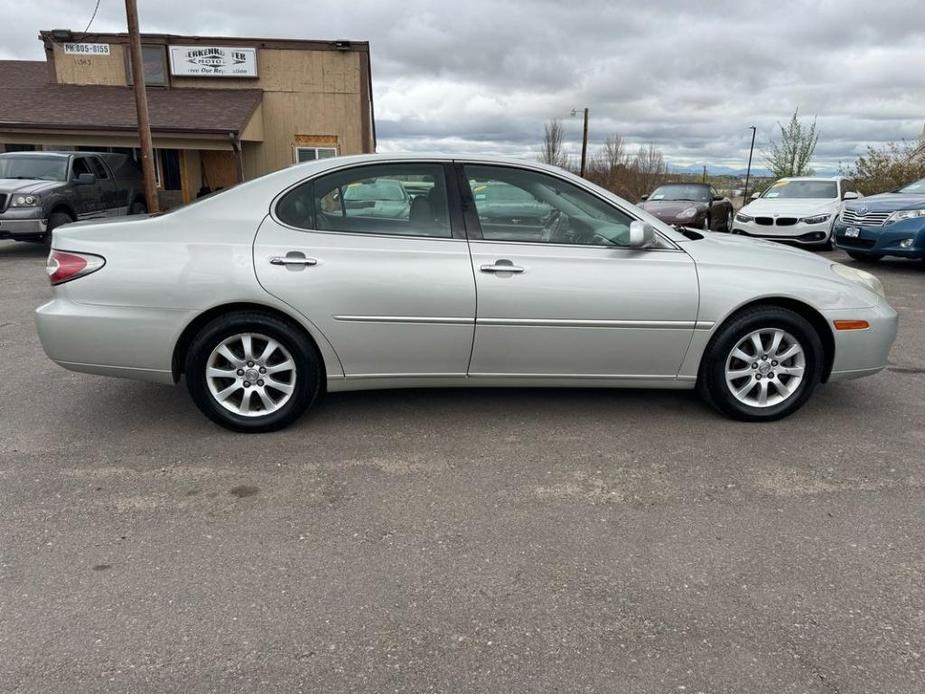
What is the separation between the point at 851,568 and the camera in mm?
2664

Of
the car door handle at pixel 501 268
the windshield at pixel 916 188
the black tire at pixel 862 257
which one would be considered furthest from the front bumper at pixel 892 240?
the car door handle at pixel 501 268

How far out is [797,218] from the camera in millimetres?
12391

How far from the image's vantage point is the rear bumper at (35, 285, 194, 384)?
3666 mm

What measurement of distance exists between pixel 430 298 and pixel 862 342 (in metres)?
2.59

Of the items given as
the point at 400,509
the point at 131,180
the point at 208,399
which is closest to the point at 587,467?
the point at 400,509

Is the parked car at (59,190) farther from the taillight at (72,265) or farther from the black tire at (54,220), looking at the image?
the taillight at (72,265)

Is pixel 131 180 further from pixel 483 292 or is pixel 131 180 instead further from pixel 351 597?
pixel 351 597

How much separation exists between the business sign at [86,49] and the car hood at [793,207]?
19.0 meters

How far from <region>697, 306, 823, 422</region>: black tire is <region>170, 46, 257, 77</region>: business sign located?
19.9m

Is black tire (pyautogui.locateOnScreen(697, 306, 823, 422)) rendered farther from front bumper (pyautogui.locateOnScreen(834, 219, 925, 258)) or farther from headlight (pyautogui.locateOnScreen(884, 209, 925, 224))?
headlight (pyautogui.locateOnScreen(884, 209, 925, 224))

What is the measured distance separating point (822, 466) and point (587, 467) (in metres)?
1.24

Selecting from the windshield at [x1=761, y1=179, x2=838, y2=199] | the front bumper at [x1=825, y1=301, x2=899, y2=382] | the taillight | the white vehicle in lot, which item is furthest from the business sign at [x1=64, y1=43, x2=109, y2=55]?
the front bumper at [x1=825, y1=301, x2=899, y2=382]

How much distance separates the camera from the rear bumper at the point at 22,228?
1063 cm

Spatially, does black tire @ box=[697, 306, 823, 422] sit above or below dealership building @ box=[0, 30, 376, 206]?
below
